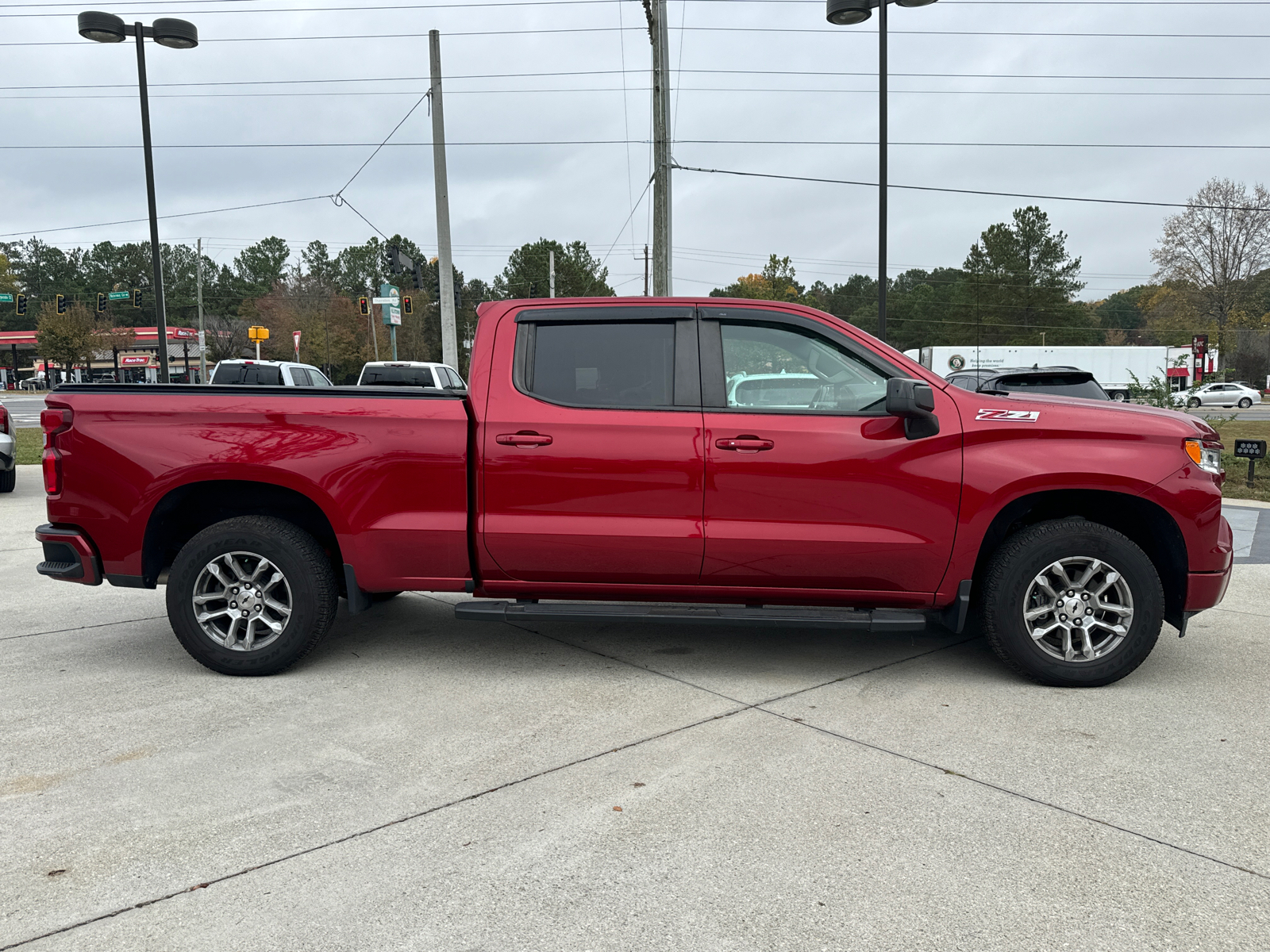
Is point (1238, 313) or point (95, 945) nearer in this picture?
point (95, 945)

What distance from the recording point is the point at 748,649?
5.51m

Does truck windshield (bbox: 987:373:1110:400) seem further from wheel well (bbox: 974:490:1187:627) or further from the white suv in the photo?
the white suv

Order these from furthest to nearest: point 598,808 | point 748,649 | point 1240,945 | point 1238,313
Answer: point 1238,313 → point 748,649 → point 598,808 → point 1240,945

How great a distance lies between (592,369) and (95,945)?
3.18 meters

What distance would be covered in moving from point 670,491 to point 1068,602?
2.07 meters

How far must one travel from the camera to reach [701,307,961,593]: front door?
15.1 ft

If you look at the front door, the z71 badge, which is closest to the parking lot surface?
the front door

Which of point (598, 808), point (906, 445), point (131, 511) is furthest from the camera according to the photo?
point (131, 511)

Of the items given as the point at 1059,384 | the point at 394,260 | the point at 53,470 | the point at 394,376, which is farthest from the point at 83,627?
the point at 394,260

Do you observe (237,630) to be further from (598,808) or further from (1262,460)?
(1262,460)

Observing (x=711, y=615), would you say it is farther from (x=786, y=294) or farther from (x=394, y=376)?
(x=786, y=294)

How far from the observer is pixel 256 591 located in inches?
194

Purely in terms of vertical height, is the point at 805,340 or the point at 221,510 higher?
the point at 805,340

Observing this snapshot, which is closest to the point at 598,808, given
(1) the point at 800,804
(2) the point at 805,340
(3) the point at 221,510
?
(1) the point at 800,804
